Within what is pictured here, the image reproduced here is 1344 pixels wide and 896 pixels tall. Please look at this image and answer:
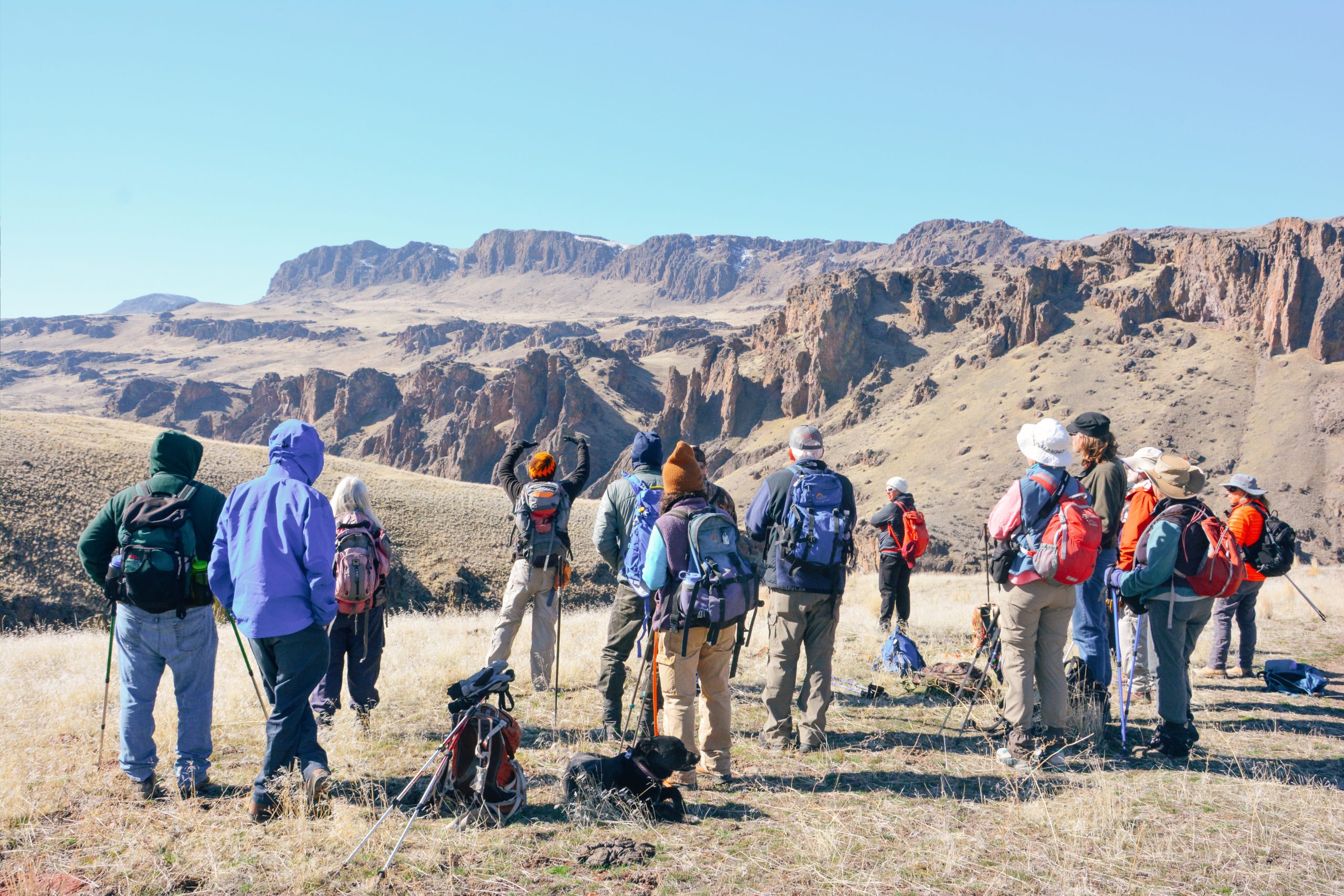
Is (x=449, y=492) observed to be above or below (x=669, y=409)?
below

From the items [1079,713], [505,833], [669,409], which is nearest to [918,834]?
[505,833]

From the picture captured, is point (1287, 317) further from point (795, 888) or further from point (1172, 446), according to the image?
point (795, 888)

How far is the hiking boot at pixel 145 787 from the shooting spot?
4.66 m

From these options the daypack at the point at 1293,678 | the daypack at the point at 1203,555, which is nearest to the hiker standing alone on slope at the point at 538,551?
the daypack at the point at 1203,555

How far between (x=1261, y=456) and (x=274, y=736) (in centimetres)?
6069

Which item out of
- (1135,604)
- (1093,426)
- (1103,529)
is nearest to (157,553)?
(1103,529)

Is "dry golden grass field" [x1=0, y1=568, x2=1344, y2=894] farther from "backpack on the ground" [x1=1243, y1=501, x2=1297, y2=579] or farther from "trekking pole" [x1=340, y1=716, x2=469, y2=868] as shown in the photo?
"backpack on the ground" [x1=1243, y1=501, x2=1297, y2=579]

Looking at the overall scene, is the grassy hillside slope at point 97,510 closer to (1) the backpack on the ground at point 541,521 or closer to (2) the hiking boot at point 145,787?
(1) the backpack on the ground at point 541,521

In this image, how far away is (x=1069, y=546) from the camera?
16.4 feet

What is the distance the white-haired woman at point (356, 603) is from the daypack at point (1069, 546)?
4.43 metres

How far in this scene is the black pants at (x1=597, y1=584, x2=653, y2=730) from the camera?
5.98 metres

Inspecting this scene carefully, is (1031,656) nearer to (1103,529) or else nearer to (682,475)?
(1103,529)

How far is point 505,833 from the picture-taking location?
4266mm

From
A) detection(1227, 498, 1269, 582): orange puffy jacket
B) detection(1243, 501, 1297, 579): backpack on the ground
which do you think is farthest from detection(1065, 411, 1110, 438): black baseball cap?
detection(1243, 501, 1297, 579): backpack on the ground
